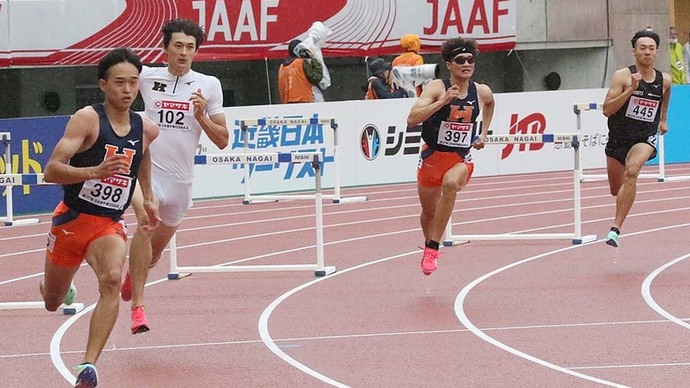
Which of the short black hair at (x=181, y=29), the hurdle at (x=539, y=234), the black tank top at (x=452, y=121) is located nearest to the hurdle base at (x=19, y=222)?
the hurdle at (x=539, y=234)

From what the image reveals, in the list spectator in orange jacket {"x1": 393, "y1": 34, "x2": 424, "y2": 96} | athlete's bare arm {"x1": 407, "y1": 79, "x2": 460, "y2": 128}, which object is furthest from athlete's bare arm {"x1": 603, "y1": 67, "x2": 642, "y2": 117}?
spectator in orange jacket {"x1": 393, "y1": 34, "x2": 424, "y2": 96}

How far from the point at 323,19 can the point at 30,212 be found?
629 cm

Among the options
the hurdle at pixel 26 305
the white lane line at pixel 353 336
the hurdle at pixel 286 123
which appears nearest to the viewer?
the white lane line at pixel 353 336

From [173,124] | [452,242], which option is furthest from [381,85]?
[173,124]

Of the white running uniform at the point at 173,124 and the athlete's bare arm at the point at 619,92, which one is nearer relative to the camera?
the white running uniform at the point at 173,124

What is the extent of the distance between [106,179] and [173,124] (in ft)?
5.88

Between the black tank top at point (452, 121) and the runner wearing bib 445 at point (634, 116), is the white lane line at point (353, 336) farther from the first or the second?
the runner wearing bib 445 at point (634, 116)

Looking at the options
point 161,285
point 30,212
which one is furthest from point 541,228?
point 30,212

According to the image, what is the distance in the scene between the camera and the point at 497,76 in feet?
84.2

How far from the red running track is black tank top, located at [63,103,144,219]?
92 centimetres

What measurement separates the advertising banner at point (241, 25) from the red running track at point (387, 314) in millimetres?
4360

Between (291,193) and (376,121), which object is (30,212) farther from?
(376,121)

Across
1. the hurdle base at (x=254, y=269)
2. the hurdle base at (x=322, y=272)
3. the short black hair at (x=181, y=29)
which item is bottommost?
the hurdle base at (x=322, y=272)

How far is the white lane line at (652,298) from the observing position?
874 cm
